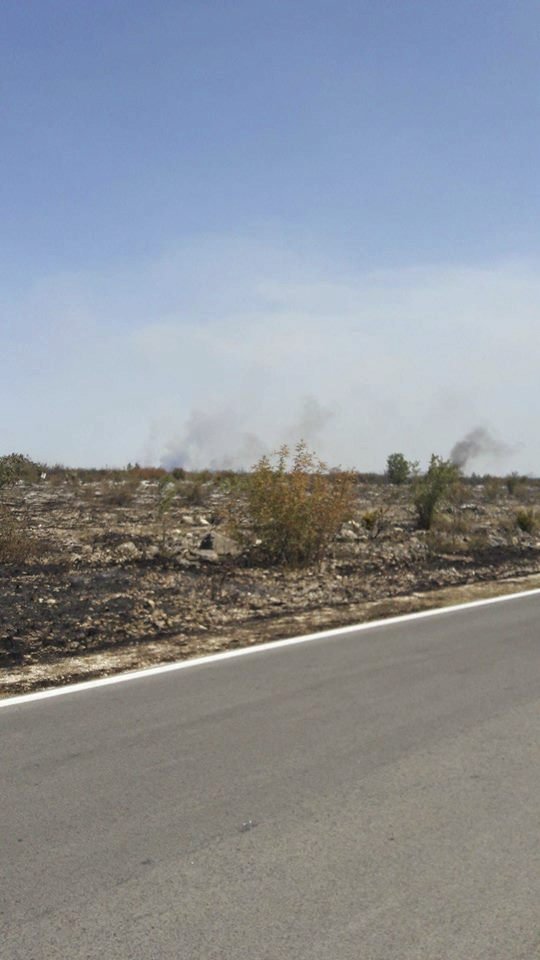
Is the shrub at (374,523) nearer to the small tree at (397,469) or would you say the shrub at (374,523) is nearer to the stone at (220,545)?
the stone at (220,545)

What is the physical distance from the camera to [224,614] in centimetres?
1240

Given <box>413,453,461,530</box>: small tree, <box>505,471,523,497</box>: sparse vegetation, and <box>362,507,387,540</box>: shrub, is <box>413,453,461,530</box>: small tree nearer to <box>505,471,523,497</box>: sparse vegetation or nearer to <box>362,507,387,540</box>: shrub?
<box>362,507,387,540</box>: shrub

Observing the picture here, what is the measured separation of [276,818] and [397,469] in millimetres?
41528

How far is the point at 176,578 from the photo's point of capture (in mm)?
14648

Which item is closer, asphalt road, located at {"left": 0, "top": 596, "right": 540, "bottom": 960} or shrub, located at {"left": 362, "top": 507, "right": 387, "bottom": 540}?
asphalt road, located at {"left": 0, "top": 596, "right": 540, "bottom": 960}

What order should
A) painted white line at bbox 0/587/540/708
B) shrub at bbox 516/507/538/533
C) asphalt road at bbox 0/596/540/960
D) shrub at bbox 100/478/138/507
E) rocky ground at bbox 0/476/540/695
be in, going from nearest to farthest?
1. asphalt road at bbox 0/596/540/960
2. painted white line at bbox 0/587/540/708
3. rocky ground at bbox 0/476/540/695
4. shrub at bbox 516/507/538/533
5. shrub at bbox 100/478/138/507

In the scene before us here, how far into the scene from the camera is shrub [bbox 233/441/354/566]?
16969 mm

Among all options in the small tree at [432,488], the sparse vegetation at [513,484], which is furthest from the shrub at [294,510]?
the sparse vegetation at [513,484]

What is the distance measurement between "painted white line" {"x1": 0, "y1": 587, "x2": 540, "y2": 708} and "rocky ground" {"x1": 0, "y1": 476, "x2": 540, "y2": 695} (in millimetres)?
336

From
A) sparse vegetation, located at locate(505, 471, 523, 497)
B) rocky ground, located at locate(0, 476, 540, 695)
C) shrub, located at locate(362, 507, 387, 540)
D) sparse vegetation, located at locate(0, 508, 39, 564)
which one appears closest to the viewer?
rocky ground, located at locate(0, 476, 540, 695)

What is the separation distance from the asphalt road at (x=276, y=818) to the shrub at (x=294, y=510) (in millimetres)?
8128

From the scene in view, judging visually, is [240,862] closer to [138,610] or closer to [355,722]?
[355,722]

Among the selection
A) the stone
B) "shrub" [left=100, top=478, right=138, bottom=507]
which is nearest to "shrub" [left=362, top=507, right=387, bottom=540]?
the stone

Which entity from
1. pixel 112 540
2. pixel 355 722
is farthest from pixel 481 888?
pixel 112 540
